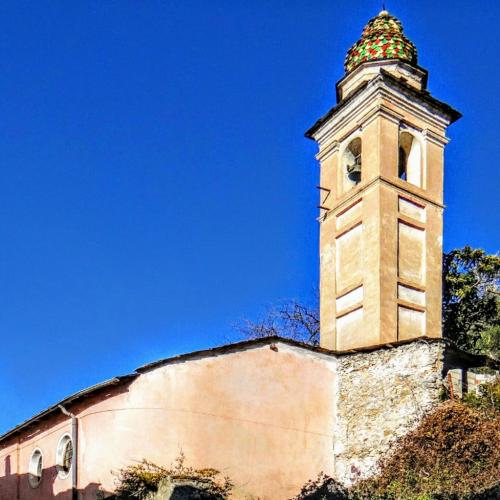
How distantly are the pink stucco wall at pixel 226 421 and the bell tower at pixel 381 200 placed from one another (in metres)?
2.03

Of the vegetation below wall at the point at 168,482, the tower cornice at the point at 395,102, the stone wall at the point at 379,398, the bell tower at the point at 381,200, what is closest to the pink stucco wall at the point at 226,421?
the vegetation below wall at the point at 168,482

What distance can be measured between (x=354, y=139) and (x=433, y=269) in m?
4.33

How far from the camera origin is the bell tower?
64.3 ft

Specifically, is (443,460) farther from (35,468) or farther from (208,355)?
(35,468)

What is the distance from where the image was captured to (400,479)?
16188mm

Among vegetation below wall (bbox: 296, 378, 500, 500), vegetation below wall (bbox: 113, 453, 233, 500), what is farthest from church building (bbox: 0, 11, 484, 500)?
vegetation below wall (bbox: 296, 378, 500, 500)

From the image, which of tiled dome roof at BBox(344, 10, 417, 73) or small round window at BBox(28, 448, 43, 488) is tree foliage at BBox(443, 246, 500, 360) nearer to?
tiled dome roof at BBox(344, 10, 417, 73)

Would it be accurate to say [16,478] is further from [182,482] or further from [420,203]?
[420,203]

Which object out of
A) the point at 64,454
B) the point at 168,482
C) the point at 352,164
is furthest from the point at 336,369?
the point at 64,454

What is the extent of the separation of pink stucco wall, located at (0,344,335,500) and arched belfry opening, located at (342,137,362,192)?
5.62 metres

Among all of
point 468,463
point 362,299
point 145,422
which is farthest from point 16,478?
point 468,463

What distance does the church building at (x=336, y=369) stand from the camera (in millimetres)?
16531

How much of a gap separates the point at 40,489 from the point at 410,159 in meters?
13.1

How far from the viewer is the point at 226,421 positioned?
1680cm
